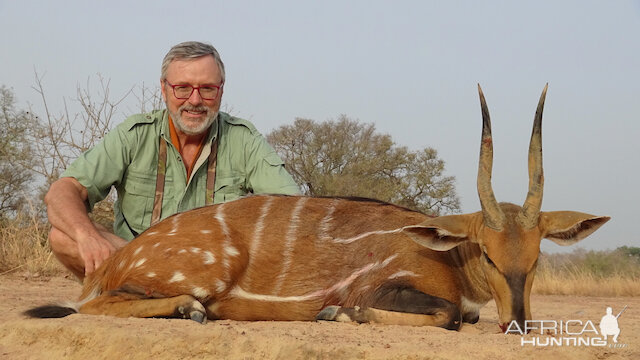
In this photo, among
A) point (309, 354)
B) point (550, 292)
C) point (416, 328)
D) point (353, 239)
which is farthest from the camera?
point (550, 292)

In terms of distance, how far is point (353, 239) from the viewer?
5109 mm

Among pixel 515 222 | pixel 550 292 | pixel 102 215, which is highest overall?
pixel 515 222

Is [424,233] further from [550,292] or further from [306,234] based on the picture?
[550,292]

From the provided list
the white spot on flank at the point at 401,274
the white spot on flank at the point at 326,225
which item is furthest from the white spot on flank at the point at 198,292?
Result: the white spot on flank at the point at 401,274

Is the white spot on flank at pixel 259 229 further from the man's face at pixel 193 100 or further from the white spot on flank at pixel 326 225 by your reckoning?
the man's face at pixel 193 100

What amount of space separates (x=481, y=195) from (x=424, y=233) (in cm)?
44

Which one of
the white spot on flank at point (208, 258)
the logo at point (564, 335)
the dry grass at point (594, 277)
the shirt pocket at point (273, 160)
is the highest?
the shirt pocket at point (273, 160)

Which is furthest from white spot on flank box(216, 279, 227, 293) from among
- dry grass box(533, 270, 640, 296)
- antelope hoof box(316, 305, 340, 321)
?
dry grass box(533, 270, 640, 296)

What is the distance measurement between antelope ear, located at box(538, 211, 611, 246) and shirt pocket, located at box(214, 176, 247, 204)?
2.88m

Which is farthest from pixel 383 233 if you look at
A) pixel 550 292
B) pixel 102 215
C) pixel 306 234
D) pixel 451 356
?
pixel 102 215

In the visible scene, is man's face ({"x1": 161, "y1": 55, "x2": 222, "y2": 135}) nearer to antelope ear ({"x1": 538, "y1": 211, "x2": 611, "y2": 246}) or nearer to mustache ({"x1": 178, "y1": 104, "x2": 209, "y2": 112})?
mustache ({"x1": 178, "y1": 104, "x2": 209, "y2": 112})

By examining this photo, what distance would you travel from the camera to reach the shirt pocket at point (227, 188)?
6.57 metres

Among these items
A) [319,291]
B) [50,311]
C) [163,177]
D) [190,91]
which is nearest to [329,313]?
[319,291]

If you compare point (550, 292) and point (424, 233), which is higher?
point (424, 233)
